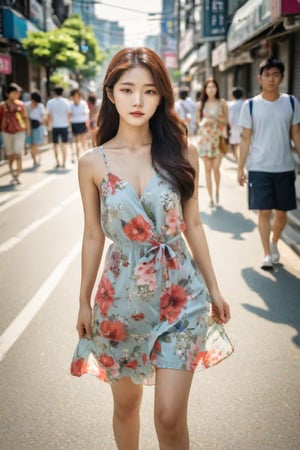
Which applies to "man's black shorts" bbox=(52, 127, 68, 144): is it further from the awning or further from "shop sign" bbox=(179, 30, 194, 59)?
"shop sign" bbox=(179, 30, 194, 59)

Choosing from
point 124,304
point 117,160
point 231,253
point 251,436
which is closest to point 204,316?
point 124,304

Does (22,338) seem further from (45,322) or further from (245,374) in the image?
(245,374)

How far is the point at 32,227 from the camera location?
862cm

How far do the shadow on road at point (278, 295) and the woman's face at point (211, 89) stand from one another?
409 centimetres

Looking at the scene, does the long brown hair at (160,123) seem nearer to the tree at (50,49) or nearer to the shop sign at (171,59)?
the tree at (50,49)

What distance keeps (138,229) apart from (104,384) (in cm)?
175

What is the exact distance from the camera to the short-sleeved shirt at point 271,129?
5879mm

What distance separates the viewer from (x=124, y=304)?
89.0 inches

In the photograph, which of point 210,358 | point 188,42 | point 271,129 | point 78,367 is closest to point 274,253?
point 271,129

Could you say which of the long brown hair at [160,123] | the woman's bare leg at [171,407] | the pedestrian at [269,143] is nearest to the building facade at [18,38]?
the pedestrian at [269,143]

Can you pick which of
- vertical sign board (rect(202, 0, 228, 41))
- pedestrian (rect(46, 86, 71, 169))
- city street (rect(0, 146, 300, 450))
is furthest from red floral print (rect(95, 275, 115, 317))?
vertical sign board (rect(202, 0, 228, 41))

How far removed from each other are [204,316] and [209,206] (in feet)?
25.5

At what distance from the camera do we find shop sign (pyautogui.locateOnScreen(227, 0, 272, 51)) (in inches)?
476

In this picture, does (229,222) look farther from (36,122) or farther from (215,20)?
(215,20)
